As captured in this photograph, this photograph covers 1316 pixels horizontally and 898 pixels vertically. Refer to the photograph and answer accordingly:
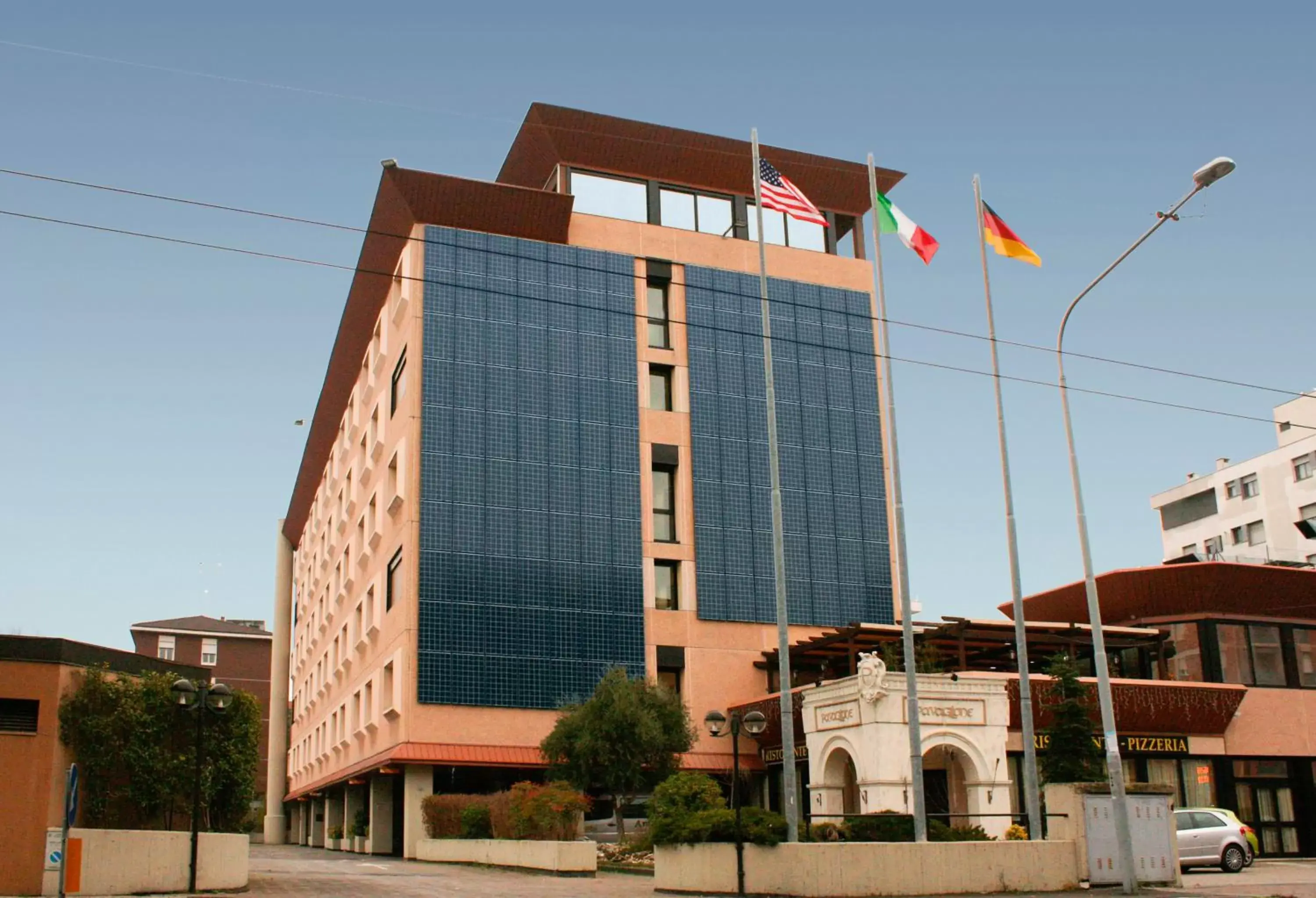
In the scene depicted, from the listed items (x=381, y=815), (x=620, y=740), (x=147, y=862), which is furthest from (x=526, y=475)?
(x=147, y=862)

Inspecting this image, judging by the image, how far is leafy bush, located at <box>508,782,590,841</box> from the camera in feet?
111

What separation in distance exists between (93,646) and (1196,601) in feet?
116

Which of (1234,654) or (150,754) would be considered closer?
(150,754)

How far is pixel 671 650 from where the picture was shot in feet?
154

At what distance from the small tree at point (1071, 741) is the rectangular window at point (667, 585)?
17411mm

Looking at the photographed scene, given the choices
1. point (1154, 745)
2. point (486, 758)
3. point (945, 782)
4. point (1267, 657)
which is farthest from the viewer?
point (1267, 657)

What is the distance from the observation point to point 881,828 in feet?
89.0

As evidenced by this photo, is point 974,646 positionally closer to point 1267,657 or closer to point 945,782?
point 945,782

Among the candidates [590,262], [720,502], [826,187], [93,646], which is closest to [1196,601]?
[720,502]

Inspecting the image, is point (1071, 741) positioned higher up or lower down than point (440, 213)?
lower down

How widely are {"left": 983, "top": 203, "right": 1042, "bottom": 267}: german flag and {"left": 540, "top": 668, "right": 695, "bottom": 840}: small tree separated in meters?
17.5

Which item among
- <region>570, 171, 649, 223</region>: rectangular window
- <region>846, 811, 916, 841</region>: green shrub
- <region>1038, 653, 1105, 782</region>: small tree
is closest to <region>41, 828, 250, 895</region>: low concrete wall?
<region>846, 811, 916, 841</region>: green shrub

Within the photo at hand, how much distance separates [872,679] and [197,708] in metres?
16.4

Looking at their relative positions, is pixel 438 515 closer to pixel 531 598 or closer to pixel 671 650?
pixel 531 598
